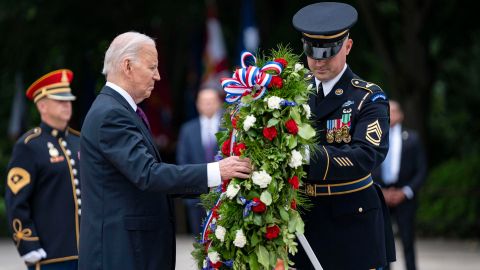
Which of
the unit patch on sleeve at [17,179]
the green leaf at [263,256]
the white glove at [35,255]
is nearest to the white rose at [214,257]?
the green leaf at [263,256]

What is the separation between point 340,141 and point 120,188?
1170 mm

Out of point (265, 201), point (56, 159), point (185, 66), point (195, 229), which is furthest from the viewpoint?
point (185, 66)

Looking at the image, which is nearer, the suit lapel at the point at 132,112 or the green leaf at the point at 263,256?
the green leaf at the point at 263,256

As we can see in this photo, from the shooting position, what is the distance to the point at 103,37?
A: 1736 centimetres

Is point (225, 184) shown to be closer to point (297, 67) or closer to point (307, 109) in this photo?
point (307, 109)

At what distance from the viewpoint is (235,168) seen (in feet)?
16.2

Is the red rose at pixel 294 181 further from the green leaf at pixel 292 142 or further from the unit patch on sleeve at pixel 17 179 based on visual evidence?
the unit patch on sleeve at pixel 17 179

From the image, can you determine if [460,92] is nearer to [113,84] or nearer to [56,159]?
[56,159]

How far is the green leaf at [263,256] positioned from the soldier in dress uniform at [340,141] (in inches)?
20.2

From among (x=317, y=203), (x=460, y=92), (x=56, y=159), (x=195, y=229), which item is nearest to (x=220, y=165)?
(x=317, y=203)

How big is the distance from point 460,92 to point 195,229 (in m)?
10.3

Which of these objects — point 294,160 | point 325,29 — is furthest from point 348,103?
point 294,160

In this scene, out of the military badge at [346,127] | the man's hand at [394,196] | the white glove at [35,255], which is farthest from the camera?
the man's hand at [394,196]

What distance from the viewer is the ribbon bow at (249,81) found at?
195 inches
